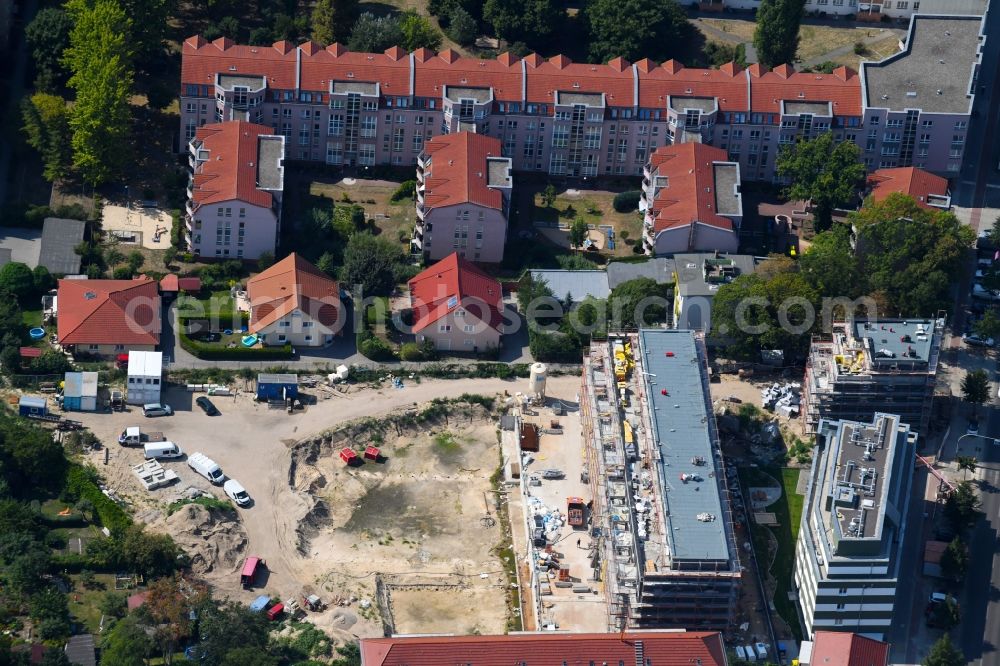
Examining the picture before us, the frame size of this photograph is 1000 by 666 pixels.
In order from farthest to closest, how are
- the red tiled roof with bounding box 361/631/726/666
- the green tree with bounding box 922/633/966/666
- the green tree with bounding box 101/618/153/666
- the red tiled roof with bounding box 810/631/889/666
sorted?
the green tree with bounding box 922/633/966/666, the red tiled roof with bounding box 810/631/889/666, the green tree with bounding box 101/618/153/666, the red tiled roof with bounding box 361/631/726/666

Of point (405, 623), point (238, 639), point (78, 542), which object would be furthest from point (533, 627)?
point (78, 542)

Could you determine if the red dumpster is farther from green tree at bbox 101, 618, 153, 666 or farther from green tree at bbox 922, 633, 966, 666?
green tree at bbox 922, 633, 966, 666

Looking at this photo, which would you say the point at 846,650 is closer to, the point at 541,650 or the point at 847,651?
the point at 847,651

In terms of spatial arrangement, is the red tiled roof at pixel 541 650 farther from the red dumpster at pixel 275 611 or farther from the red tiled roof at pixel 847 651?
the red dumpster at pixel 275 611

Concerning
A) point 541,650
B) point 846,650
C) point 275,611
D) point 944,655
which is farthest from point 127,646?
point 944,655

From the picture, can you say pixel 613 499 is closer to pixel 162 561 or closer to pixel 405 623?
pixel 405 623

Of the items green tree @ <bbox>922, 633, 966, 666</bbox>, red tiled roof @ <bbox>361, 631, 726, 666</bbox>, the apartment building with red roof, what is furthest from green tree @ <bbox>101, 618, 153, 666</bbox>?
green tree @ <bbox>922, 633, 966, 666</bbox>

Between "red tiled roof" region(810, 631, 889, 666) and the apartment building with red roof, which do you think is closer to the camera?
"red tiled roof" region(810, 631, 889, 666)
